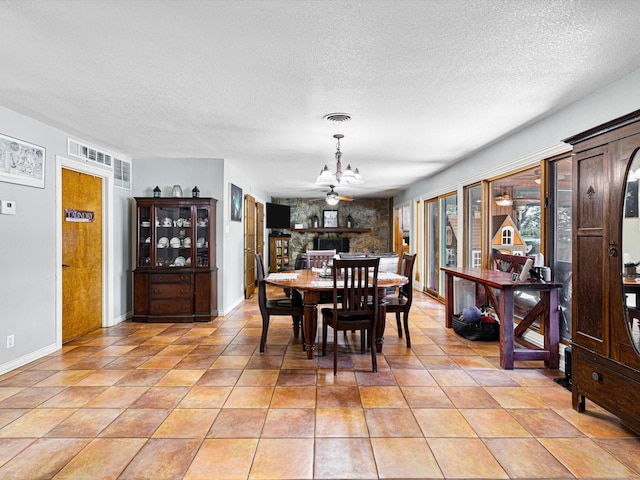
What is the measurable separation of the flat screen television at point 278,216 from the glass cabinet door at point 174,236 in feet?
15.5

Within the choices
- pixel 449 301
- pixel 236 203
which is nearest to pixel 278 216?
pixel 236 203

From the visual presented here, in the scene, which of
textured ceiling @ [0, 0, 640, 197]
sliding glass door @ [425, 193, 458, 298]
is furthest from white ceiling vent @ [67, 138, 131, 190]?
sliding glass door @ [425, 193, 458, 298]

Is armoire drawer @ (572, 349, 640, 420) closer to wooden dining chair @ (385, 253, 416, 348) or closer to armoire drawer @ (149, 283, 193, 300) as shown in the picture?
wooden dining chair @ (385, 253, 416, 348)

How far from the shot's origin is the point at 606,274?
2.21 m

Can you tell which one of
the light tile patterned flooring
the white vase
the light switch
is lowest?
the light tile patterned flooring

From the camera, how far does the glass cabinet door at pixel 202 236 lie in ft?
16.9

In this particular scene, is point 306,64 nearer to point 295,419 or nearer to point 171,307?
point 295,419

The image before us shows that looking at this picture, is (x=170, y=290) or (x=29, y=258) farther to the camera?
(x=170, y=290)

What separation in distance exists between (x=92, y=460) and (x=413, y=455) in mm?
1690

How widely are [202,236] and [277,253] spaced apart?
17.0 feet

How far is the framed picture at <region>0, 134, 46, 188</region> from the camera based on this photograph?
3217 millimetres

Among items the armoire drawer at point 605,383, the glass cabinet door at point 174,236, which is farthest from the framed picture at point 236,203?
the armoire drawer at point 605,383

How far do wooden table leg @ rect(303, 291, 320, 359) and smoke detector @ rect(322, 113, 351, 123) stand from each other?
63.9 inches

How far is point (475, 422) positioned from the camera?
2.34 m
